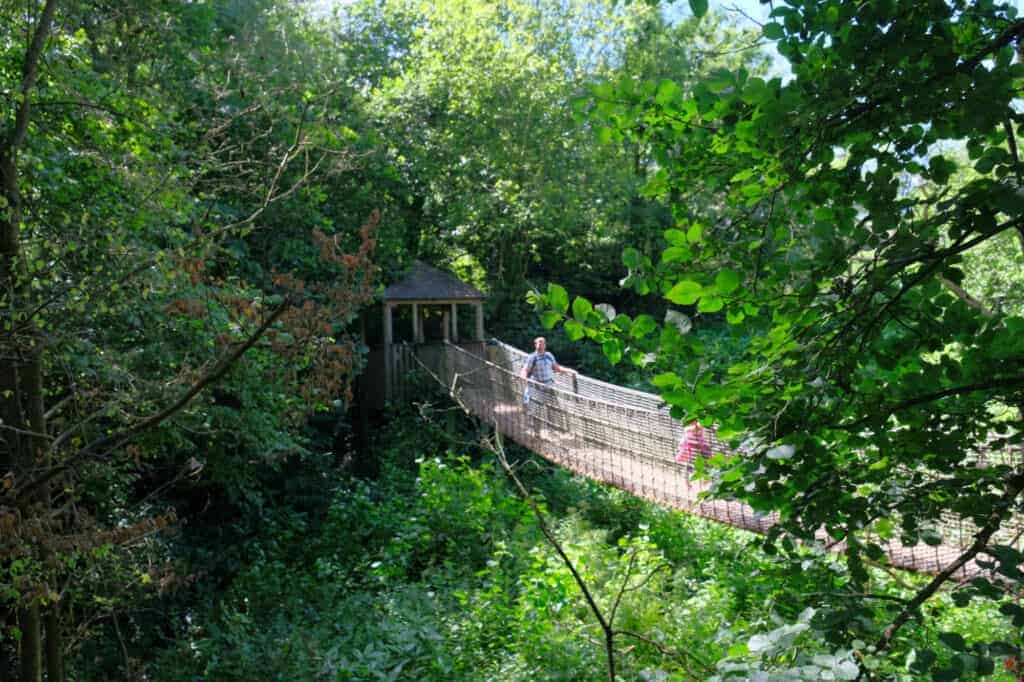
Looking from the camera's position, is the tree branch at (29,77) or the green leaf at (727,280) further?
the tree branch at (29,77)

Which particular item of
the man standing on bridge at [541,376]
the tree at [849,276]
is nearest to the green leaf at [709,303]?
the tree at [849,276]

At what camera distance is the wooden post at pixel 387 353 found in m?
10.2

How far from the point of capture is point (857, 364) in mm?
1144

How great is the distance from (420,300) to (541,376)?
2949mm

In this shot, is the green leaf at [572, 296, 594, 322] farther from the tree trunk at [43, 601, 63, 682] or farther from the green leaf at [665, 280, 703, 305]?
the tree trunk at [43, 601, 63, 682]

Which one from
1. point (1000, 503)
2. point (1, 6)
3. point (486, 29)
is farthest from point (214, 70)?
point (486, 29)

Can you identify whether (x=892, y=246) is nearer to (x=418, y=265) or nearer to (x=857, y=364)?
(x=857, y=364)

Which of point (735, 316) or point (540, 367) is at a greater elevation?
point (735, 316)

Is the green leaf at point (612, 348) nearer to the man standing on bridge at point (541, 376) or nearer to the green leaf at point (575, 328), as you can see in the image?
the green leaf at point (575, 328)

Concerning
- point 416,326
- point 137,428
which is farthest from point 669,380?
point 416,326

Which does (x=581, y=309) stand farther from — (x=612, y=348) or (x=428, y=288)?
(x=428, y=288)

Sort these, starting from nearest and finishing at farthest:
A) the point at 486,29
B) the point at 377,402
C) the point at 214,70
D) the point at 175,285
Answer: the point at 175,285, the point at 214,70, the point at 377,402, the point at 486,29

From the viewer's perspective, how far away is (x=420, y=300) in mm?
10492

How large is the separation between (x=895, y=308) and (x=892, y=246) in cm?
18
